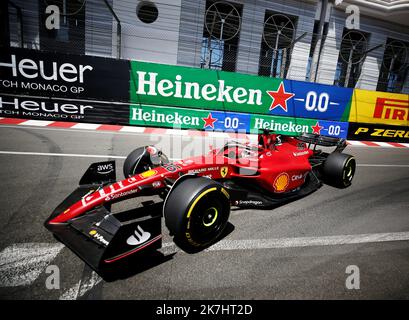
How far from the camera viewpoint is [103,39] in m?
11.9

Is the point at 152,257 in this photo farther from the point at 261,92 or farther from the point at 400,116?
the point at 400,116

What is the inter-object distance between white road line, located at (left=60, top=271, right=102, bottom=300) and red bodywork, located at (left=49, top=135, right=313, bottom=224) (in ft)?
2.10

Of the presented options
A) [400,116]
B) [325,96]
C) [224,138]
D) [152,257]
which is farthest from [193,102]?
[400,116]

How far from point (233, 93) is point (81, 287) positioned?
26.1 ft

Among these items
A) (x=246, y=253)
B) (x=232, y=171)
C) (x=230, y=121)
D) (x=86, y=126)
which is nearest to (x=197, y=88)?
(x=230, y=121)

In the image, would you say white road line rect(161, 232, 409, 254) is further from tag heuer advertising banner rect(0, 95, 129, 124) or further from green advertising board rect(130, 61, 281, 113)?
tag heuer advertising banner rect(0, 95, 129, 124)

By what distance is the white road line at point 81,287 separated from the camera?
6.73 ft

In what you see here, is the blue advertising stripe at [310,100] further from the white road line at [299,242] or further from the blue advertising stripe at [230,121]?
the white road line at [299,242]

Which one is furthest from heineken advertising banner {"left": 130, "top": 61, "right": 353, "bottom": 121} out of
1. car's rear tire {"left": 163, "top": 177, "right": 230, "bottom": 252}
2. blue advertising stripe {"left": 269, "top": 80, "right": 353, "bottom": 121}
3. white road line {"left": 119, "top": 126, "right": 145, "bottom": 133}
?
car's rear tire {"left": 163, "top": 177, "right": 230, "bottom": 252}

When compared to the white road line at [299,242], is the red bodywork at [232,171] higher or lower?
higher

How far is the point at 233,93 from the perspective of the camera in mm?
9094

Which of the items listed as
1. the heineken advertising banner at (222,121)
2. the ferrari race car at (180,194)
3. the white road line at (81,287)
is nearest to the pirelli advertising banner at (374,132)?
the heineken advertising banner at (222,121)

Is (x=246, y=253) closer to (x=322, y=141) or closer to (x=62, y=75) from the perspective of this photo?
(x=322, y=141)

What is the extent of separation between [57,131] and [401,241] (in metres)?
7.62
